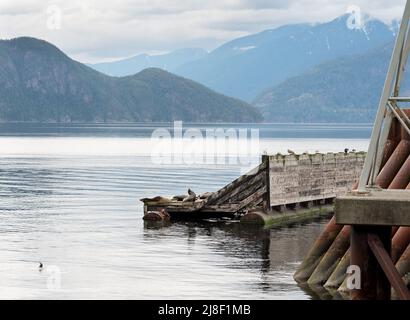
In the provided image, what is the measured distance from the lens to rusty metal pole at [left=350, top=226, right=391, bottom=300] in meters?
16.8

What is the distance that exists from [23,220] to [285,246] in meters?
18.8

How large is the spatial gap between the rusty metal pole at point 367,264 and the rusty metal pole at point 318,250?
11.5 m

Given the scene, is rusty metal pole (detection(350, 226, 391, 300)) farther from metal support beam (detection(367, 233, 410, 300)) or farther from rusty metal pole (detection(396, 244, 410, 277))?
rusty metal pole (detection(396, 244, 410, 277))

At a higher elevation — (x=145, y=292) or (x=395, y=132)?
(x=395, y=132)

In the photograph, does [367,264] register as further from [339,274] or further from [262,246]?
[262,246]

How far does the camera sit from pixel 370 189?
56.4 ft

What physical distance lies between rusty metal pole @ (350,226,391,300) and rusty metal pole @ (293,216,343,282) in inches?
453

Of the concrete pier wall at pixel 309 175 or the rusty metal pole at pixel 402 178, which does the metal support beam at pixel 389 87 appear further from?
the concrete pier wall at pixel 309 175

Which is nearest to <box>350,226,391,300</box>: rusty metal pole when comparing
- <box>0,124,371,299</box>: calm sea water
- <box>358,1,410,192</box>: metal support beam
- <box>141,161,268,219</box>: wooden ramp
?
<box>358,1,410,192</box>: metal support beam

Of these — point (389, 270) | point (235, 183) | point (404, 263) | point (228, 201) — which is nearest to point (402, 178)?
point (404, 263)

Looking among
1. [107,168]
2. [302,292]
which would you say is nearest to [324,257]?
[302,292]

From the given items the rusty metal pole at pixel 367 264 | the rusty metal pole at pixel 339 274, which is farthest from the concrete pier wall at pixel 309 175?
the rusty metal pole at pixel 367 264

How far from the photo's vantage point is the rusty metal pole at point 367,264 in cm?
1678
